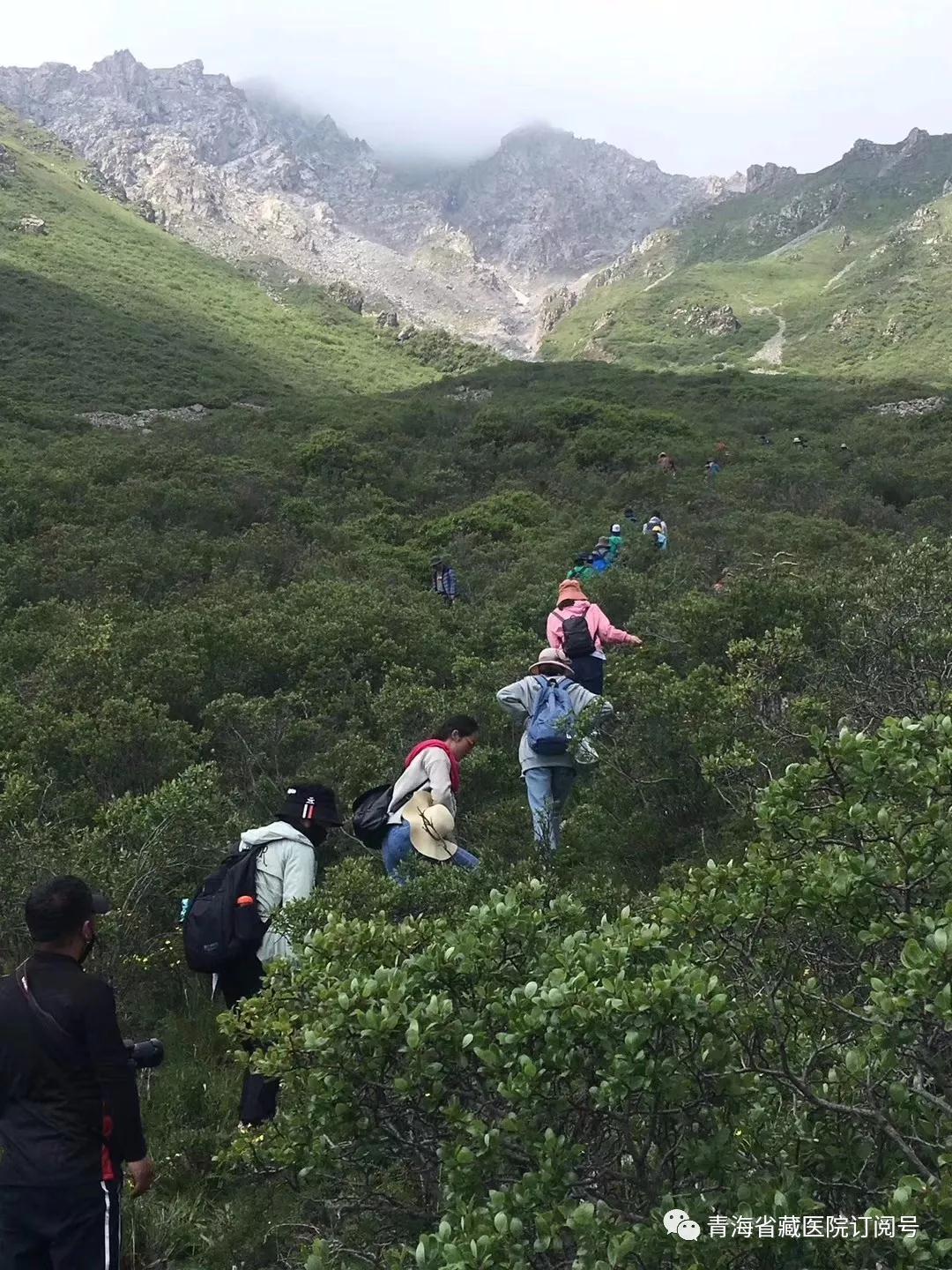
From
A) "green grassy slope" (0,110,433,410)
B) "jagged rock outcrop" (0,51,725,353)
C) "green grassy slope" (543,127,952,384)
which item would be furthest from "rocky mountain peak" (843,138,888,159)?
"green grassy slope" (0,110,433,410)

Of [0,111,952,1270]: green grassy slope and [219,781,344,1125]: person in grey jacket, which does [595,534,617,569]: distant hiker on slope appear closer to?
[0,111,952,1270]: green grassy slope

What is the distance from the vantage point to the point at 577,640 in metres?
7.17

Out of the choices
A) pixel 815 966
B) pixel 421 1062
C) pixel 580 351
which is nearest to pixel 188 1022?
pixel 421 1062

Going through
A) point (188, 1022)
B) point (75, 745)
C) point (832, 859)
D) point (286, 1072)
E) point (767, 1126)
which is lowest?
point (188, 1022)

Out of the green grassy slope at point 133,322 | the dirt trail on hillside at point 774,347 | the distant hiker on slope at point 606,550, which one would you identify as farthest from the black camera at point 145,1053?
the dirt trail on hillside at point 774,347

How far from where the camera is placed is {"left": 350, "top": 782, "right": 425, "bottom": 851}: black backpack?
4828mm

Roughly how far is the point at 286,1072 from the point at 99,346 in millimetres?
42366

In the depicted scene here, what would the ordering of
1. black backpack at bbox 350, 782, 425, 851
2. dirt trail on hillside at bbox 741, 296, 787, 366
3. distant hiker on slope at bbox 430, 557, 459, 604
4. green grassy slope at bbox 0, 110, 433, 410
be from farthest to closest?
dirt trail on hillside at bbox 741, 296, 787, 366, green grassy slope at bbox 0, 110, 433, 410, distant hiker on slope at bbox 430, 557, 459, 604, black backpack at bbox 350, 782, 425, 851

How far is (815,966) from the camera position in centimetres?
282

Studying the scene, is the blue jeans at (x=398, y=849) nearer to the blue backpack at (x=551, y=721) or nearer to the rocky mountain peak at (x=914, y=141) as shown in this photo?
the blue backpack at (x=551, y=721)

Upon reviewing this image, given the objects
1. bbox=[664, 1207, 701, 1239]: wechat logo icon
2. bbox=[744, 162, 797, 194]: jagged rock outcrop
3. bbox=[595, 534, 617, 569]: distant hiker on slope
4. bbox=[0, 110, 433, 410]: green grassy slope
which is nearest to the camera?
bbox=[664, 1207, 701, 1239]: wechat logo icon

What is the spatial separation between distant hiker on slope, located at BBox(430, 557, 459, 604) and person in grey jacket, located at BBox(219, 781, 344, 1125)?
26.4 feet

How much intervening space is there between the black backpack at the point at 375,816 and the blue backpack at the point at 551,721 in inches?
48.0

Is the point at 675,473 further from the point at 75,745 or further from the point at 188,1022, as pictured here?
the point at 188,1022
